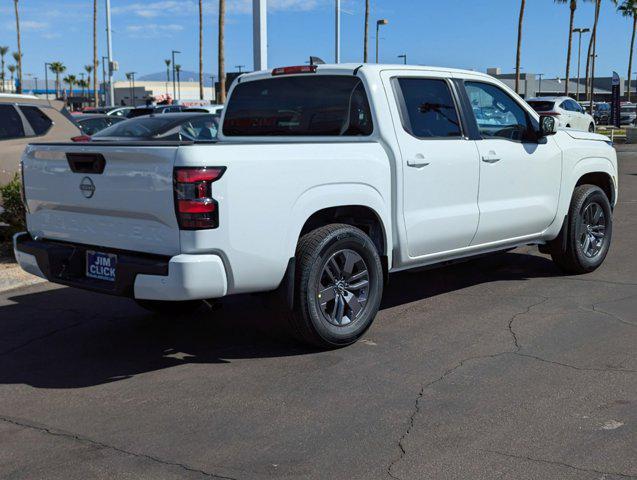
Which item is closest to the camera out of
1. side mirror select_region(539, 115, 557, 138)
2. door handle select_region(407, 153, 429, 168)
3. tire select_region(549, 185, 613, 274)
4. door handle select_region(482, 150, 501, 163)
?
door handle select_region(407, 153, 429, 168)

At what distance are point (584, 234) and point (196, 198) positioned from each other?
183 inches

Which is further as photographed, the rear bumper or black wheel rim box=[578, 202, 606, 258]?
black wheel rim box=[578, 202, 606, 258]

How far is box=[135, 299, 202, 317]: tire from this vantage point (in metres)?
6.69

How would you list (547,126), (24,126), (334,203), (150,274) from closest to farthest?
1. (150,274)
2. (334,203)
3. (547,126)
4. (24,126)

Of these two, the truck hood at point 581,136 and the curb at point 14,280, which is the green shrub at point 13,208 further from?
the truck hood at point 581,136

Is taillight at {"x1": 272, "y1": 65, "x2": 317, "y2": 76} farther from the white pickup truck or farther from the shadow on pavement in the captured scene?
the shadow on pavement

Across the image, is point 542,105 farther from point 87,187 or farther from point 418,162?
point 87,187

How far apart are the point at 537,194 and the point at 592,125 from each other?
27187 millimetres

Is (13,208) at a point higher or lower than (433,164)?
lower

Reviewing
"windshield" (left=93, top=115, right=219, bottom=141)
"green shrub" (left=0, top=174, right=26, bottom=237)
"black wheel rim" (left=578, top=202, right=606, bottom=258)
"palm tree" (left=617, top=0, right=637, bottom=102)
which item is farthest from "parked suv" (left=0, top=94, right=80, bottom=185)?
"palm tree" (left=617, top=0, right=637, bottom=102)

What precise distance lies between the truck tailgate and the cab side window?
3038 millimetres

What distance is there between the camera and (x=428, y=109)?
6.39 metres

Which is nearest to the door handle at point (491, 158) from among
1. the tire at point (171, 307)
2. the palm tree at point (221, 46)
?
the tire at point (171, 307)

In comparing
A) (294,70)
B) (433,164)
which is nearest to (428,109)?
(433,164)
